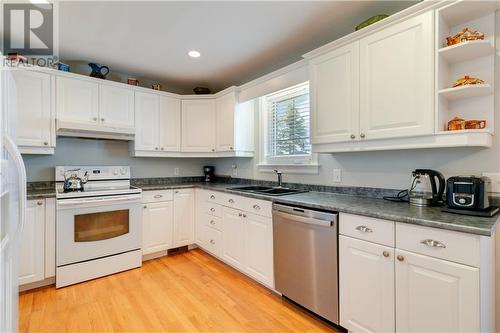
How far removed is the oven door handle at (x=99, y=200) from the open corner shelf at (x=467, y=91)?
291 cm

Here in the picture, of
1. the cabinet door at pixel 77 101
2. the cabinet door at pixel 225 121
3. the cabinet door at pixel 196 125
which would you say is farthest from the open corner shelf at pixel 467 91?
the cabinet door at pixel 77 101

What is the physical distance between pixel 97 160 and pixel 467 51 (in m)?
3.70

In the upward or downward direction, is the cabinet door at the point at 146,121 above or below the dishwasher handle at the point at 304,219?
above

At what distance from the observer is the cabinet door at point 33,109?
2.44 m

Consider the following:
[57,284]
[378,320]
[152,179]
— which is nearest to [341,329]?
[378,320]

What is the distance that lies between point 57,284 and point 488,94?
376cm

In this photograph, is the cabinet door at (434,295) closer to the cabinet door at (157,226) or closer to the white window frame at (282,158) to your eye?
the white window frame at (282,158)

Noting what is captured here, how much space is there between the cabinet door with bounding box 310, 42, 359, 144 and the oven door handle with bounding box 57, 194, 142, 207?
206cm

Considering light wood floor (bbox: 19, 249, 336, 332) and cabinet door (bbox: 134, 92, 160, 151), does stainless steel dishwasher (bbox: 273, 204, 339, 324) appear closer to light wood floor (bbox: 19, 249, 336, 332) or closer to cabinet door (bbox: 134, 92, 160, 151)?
light wood floor (bbox: 19, 249, 336, 332)

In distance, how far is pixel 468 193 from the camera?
1420 mm

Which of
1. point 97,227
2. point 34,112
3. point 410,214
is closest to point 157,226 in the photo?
point 97,227

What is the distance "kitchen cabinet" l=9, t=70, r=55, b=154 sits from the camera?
244 cm

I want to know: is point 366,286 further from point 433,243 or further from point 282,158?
point 282,158

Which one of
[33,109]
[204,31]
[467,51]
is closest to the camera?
Answer: [467,51]
